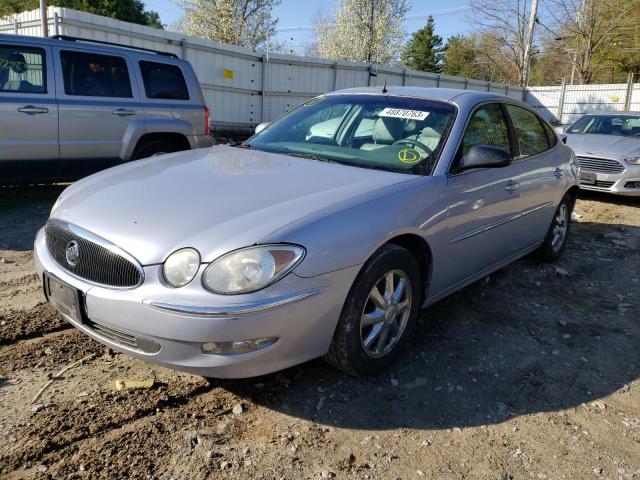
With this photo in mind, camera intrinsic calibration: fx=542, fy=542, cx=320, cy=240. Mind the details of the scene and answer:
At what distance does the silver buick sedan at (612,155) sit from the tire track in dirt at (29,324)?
835cm

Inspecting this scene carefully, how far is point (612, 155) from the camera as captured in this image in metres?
8.78

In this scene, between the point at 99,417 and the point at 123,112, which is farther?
the point at 123,112

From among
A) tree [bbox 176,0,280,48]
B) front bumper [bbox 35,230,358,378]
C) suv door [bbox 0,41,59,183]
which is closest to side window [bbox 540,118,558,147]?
front bumper [bbox 35,230,358,378]

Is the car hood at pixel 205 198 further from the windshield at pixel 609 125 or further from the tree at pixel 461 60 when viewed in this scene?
the tree at pixel 461 60

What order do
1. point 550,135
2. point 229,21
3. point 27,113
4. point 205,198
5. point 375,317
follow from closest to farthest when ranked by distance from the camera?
point 205,198
point 375,317
point 550,135
point 27,113
point 229,21

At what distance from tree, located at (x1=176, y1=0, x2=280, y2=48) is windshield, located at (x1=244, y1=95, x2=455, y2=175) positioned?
22705 millimetres

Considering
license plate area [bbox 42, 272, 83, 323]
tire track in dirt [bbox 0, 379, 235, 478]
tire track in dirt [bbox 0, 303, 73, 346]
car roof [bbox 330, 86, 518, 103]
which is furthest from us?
car roof [bbox 330, 86, 518, 103]

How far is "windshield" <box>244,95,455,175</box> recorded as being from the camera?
3.51 metres

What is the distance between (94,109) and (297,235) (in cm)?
496

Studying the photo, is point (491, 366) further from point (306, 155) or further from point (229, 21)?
point (229, 21)

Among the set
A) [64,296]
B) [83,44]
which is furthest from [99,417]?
[83,44]

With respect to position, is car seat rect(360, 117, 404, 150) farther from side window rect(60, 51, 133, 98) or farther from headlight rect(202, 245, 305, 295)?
side window rect(60, 51, 133, 98)

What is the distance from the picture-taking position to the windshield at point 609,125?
32.7 ft

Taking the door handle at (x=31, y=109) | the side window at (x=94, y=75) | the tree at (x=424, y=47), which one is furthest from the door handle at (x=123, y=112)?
the tree at (x=424, y=47)
